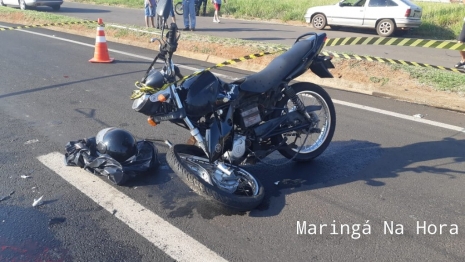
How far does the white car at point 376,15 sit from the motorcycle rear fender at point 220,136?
50.0ft

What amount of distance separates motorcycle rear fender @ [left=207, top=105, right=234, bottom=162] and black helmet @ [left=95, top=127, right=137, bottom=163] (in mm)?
929

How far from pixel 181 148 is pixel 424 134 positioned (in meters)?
3.35

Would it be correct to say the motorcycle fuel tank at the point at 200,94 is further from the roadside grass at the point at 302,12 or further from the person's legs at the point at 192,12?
the roadside grass at the point at 302,12

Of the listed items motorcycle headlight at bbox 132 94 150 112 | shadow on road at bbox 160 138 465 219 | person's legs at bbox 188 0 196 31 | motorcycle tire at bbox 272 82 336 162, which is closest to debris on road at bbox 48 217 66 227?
shadow on road at bbox 160 138 465 219

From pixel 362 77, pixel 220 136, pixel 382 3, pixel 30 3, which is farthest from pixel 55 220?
pixel 30 3

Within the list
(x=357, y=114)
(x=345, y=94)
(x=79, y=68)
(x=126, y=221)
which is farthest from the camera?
(x=79, y=68)

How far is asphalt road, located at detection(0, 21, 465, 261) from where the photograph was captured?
3527 mm

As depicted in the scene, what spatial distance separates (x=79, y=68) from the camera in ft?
32.2

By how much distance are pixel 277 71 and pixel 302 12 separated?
65.4ft

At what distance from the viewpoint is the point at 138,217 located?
394 centimetres

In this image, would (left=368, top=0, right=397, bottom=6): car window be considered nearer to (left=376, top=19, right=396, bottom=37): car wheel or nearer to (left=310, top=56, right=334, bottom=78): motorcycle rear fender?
(left=376, top=19, right=396, bottom=37): car wheel

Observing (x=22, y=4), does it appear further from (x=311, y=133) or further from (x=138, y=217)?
(x=138, y=217)

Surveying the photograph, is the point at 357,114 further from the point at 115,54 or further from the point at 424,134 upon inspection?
the point at 115,54

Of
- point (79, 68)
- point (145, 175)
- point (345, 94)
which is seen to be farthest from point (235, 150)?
point (79, 68)
